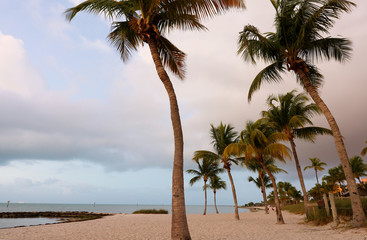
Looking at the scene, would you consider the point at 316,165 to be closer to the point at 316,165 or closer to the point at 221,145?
the point at 316,165

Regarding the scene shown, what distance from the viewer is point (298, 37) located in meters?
10.8

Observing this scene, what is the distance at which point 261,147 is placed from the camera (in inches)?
601

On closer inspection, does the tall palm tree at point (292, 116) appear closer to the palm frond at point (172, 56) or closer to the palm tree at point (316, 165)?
the palm frond at point (172, 56)

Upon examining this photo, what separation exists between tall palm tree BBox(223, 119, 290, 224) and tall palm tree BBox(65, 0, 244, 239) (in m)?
6.90

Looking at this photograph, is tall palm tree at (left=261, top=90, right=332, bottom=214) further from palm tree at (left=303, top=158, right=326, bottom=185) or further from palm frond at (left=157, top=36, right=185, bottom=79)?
palm tree at (left=303, top=158, right=326, bottom=185)

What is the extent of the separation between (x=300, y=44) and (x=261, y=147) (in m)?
6.89

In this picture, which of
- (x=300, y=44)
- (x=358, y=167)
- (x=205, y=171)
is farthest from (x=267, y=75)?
(x=358, y=167)

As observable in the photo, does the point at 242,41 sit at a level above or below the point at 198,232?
above

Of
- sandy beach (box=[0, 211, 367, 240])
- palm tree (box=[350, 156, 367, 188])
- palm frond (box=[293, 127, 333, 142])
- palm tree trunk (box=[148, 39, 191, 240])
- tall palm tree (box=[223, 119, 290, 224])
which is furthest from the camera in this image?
palm tree (box=[350, 156, 367, 188])

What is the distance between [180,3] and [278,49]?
659 cm

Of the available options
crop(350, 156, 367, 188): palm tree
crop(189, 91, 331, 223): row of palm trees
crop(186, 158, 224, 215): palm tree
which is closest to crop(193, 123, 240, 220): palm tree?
crop(189, 91, 331, 223): row of palm trees

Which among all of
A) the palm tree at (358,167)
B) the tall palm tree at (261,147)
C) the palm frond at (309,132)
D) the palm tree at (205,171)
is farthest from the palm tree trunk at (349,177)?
the palm tree at (358,167)

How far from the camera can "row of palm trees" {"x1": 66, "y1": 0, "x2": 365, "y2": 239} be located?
722 centimetres

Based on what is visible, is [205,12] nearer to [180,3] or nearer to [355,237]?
[180,3]
